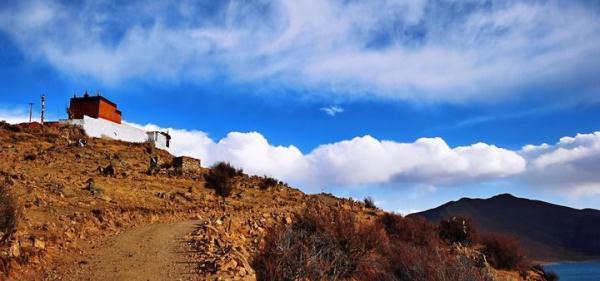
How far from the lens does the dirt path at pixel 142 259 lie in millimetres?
10555

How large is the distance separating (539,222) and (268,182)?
110 metres

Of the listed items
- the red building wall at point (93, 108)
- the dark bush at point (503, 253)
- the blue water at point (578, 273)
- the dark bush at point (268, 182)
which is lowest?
the blue water at point (578, 273)

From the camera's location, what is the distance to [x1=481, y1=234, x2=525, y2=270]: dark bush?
28094mm

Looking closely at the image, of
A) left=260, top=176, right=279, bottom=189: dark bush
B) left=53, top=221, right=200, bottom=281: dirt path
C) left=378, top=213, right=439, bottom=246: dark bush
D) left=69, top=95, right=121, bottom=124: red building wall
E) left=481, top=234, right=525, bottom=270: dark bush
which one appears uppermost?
left=69, top=95, right=121, bottom=124: red building wall

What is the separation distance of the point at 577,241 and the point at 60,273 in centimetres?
12206

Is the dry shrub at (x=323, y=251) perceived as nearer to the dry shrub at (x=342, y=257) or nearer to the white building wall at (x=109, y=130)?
the dry shrub at (x=342, y=257)

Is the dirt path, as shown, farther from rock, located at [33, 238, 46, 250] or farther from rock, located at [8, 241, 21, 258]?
rock, located at [8, 241, 21, 258]

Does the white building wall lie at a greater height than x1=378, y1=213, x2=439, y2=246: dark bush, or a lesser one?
greater

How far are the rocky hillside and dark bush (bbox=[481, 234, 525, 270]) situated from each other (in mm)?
1018

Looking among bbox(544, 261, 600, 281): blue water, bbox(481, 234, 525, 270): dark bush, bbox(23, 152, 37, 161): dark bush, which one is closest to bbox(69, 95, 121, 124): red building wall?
bbox(23, 152, 37, 161): dark bush

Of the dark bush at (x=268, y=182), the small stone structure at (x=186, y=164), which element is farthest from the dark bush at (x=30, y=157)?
the dark bush at (x=268, y=182)

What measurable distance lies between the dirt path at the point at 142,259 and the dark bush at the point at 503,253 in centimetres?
1949

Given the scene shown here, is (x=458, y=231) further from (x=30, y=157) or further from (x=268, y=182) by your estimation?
(x=30, y=157)

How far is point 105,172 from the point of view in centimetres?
2519
